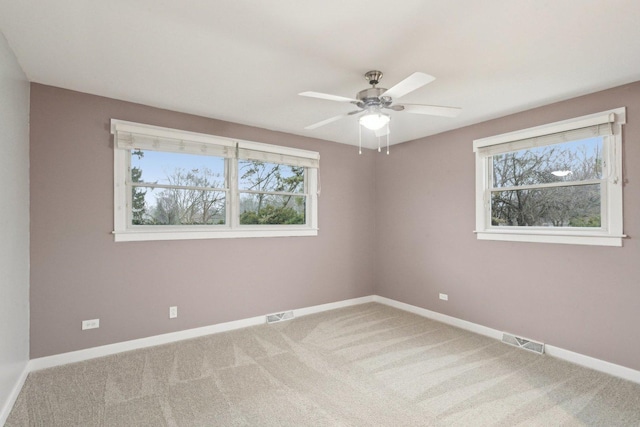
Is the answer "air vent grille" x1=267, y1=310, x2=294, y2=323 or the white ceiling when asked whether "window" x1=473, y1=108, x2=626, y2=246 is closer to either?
the white ceiling

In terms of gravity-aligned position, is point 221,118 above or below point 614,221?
above

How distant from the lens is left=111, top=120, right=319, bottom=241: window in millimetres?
3258

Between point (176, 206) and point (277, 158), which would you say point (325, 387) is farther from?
point (277, 158)

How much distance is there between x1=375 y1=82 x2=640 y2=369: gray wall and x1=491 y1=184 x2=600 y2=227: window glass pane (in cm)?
26

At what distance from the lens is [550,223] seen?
3340mm

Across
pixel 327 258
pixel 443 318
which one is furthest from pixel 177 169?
pixel 443 318

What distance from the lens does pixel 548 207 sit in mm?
3361

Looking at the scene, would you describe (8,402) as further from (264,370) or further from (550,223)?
(550,223)

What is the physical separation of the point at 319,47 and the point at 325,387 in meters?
2.58

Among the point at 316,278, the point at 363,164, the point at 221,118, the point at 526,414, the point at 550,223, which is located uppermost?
the point at 221,118

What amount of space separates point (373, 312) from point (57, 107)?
14.1 feet

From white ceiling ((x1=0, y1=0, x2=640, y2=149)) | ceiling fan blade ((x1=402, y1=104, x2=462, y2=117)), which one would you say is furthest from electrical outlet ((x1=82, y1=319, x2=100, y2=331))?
ceiling fan blade ((x1=402, y1=104, x2=462, y2=117))

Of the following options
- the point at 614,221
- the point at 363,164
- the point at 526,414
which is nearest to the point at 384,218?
the point at 363,164

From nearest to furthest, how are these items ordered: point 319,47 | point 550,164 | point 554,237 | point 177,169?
point 319,47 → point 554,237 → point 550,164 → point 177,169
